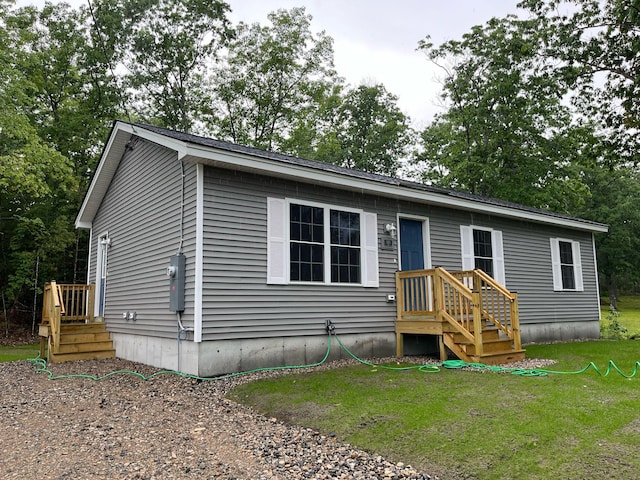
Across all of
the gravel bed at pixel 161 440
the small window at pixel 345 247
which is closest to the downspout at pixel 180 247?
the gravel bed at pixel 161 440

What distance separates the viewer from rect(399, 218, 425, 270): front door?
913 centimetres

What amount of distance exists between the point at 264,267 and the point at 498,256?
6.08 meters

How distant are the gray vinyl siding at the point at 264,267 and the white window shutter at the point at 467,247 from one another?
0.13 metres

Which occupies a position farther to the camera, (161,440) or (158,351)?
(158,351)

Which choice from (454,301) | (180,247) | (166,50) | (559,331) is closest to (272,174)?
(180,247)

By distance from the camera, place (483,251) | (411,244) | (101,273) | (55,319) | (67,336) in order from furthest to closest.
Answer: (101,273), (483,251), (411,244), (67,336), (55,319)

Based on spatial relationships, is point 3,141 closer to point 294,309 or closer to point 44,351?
point 44,351

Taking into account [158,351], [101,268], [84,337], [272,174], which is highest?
[272,174]

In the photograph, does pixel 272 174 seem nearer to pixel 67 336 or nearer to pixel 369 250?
pixel 369 250

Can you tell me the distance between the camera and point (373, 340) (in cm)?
833

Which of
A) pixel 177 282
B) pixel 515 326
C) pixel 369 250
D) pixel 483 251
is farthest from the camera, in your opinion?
pixel 483 251

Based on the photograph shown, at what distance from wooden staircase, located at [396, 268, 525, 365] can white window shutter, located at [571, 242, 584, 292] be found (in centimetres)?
539

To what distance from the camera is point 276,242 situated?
7.36m

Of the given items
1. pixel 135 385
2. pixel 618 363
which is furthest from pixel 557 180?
pixel 135 385
